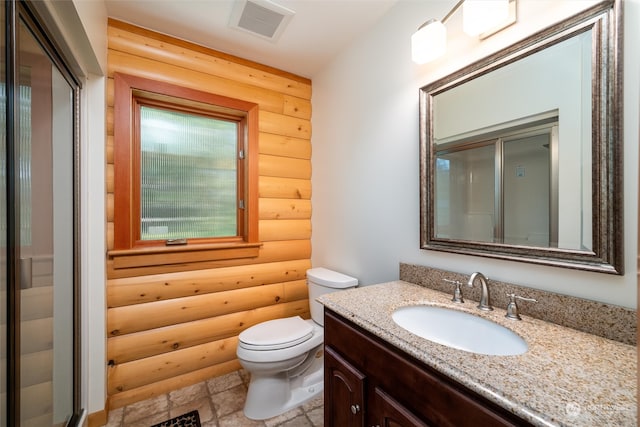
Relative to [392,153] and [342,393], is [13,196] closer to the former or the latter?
[342,393]

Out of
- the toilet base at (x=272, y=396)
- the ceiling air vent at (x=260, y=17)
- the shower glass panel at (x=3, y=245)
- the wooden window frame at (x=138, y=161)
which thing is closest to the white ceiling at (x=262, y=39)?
the ceiling air vent at (x=260, y=17)

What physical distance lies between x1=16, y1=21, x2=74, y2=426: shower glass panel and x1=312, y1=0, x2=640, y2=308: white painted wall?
158cm

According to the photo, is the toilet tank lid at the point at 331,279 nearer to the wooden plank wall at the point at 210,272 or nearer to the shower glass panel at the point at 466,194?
the wooden plank wall at the point at 210,272

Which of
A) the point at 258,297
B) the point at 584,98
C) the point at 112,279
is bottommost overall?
the point at 258,297

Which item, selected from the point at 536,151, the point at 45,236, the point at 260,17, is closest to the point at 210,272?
the point at 45,236

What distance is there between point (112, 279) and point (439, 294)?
1887 mm

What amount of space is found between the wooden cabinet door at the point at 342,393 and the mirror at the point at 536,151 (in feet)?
2.31

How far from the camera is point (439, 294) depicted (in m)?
1.28

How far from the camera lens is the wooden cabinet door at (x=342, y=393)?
101 cm

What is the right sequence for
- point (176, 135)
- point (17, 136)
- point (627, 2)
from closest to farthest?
point (627, 2) → point (17, 136) → point (176, 135)

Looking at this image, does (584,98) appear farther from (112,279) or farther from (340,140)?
(112,279)

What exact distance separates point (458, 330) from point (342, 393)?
54cm

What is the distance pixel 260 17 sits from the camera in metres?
1.65

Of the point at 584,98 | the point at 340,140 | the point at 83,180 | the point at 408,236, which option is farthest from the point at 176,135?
the point at 584,98
